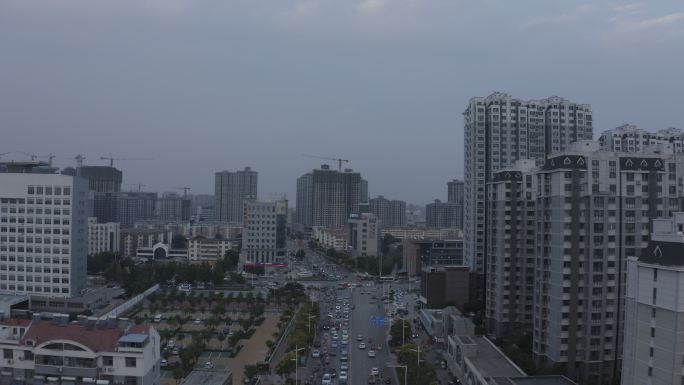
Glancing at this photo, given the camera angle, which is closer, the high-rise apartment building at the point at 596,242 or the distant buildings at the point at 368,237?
the high-rise apartment building at the point at 596,242

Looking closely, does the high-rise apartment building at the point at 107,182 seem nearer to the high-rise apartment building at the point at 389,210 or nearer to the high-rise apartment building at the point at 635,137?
the high-rise apartment building at the point at 389,210

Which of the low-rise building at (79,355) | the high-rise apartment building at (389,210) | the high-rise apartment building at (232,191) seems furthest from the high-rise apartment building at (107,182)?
the low-rise building at (79,355)

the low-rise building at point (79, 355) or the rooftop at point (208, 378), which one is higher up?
the low-rise building at point (79, 355)

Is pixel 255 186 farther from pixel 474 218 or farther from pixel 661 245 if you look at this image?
pixel 661 245

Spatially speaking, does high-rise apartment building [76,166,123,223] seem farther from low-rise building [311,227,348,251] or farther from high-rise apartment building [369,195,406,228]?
high-rise apartment building [369,195,406,228]

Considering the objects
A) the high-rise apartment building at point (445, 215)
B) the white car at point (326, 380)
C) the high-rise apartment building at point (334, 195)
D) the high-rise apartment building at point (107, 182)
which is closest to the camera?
the white car at point (326, 380)

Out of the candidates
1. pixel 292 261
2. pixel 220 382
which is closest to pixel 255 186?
pixel 292 261
